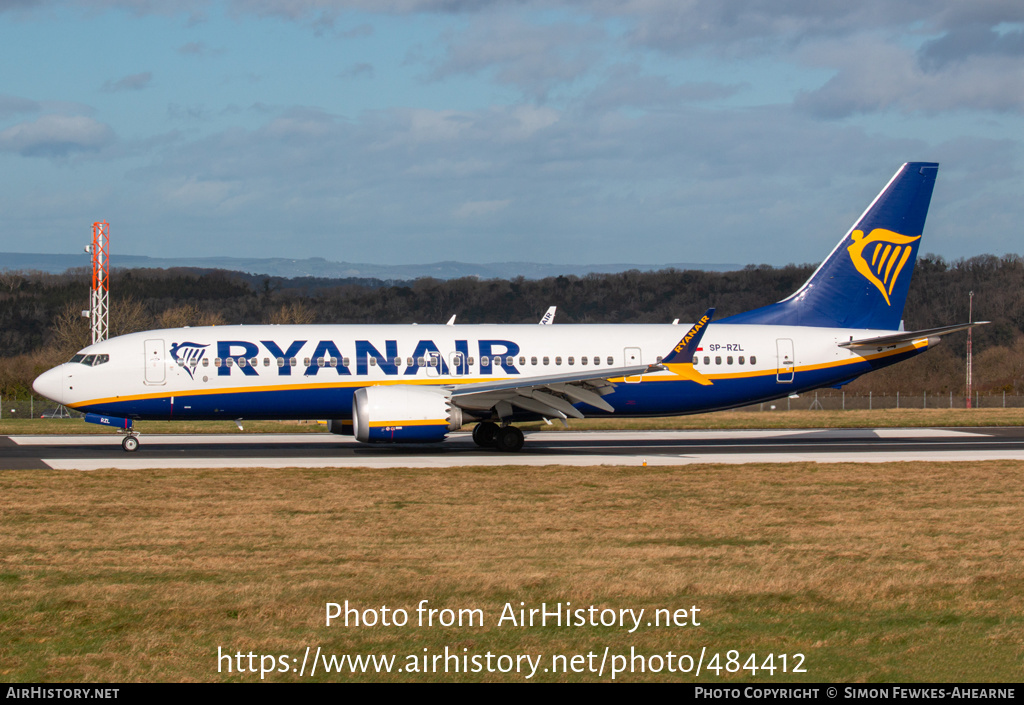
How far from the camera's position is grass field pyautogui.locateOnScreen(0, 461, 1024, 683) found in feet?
29.7

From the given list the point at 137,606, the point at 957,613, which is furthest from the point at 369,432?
the point at 957,613

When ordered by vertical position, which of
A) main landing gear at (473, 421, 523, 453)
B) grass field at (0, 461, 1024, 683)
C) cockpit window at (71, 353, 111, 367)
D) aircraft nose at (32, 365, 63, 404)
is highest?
cockpit window at (71, 353, 111, 367)

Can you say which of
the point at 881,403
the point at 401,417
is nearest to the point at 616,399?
the point at 401,417

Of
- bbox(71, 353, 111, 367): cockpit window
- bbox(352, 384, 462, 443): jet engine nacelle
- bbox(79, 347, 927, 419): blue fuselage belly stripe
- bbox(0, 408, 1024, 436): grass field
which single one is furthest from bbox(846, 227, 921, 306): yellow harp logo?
bbox(71, 353, 111, 367): cockpit window

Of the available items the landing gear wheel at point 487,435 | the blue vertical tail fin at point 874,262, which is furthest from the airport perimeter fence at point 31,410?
the blue vertical tail fin at point 874,262

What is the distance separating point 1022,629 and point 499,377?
70.7 ft

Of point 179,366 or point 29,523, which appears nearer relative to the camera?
point 29,523

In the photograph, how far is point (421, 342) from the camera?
99.7ft

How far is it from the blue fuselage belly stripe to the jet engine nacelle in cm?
247

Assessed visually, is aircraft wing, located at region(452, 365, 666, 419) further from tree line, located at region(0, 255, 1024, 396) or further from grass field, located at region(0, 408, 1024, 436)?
tree line, located at region(0, 255, 1024, 396)

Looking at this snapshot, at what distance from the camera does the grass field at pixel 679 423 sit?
131ft

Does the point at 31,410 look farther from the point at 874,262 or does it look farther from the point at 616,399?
the point at 874,262

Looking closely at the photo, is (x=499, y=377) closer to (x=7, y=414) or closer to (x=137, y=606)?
(x=137, y=606)

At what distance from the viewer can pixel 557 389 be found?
28.4 metres
